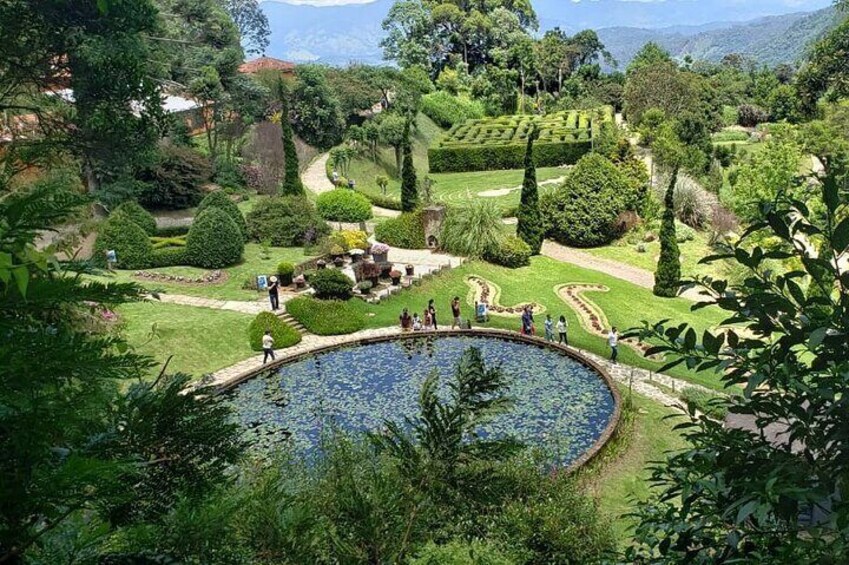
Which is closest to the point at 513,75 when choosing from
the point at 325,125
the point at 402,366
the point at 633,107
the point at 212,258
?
the point at 633,107

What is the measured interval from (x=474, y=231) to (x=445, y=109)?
33.3 m

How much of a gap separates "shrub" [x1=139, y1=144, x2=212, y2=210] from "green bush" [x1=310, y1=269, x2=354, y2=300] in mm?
12888

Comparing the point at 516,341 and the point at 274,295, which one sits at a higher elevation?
the point at 274,295

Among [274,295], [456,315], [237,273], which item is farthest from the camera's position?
[237,273]

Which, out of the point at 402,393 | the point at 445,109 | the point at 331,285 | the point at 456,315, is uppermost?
the point at 445,109

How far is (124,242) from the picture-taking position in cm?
2391

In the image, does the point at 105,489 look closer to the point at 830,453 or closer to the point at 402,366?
the point at 830,453

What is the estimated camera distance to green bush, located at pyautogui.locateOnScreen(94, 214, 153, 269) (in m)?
23.8

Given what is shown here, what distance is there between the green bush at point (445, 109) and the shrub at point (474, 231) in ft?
102

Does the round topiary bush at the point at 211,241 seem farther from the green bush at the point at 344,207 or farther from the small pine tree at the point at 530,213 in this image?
the small pine tree at the point at 530,213

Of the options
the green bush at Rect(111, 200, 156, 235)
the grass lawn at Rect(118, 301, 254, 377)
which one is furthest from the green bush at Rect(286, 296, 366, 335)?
the green bush at Rect(111, 200, 156, 235)

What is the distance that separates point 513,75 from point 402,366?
171ft

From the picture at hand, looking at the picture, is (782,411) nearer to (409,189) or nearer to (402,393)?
(402,393)

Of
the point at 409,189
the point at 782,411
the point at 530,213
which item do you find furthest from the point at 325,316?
the point at 782,411
